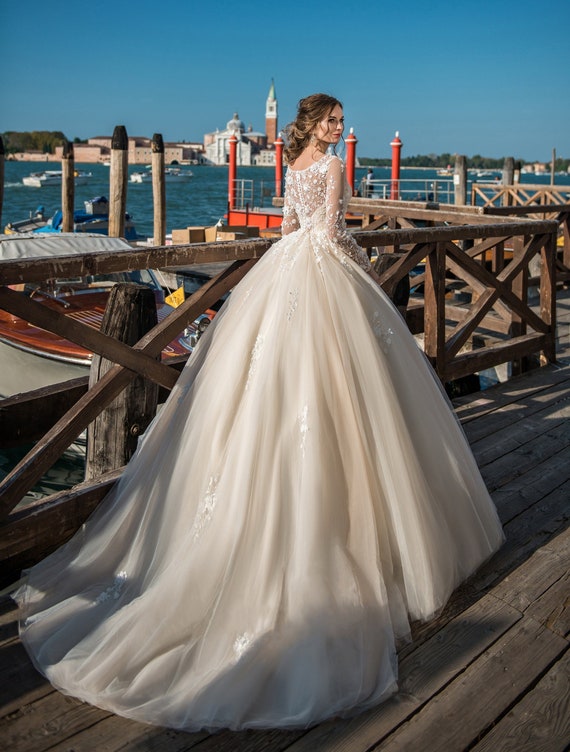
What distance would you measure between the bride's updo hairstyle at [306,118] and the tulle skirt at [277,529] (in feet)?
1.28

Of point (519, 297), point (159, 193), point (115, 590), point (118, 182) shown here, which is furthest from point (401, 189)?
point (115, 590)

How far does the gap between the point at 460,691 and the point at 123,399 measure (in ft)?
6.95

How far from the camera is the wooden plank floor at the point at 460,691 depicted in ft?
7.66

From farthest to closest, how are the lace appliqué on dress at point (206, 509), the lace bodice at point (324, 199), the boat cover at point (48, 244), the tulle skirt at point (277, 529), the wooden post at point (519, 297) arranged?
the boat cover at point (48, 244), the wooden post at point (519, 297), the lace bodice at point (324, 199), the lace appliqué on dress at point (206, 509), the tulle skirt at point (277, 529)

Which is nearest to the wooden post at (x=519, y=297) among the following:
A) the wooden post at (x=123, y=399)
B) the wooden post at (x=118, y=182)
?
the wooden post at (x=123, y=399)

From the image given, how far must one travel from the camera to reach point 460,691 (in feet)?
8.46

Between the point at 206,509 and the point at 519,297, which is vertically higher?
the point at 519,297

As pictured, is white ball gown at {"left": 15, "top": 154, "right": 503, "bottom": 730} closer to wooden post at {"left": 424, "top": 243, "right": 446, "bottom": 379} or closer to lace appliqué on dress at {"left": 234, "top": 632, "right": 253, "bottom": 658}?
lace appliqué on dress at {"left": 234, "top": 632, "right": 253, "bottom": 658}

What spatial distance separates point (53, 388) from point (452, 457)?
6.59ft

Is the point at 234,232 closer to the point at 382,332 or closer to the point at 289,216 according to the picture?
the point at 289,216

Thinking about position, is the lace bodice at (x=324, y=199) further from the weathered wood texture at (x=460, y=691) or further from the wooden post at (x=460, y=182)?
the wooden post at (x=460, y=182)

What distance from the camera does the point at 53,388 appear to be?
3879 mm

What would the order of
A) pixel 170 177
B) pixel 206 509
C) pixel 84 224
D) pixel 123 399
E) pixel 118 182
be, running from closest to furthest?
pixel 206 509 < pixel 123 399 < pixel 118 182 < pixel 84 224 < pixel 170 177

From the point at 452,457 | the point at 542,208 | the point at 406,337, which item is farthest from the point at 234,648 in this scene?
the point at 542,208
